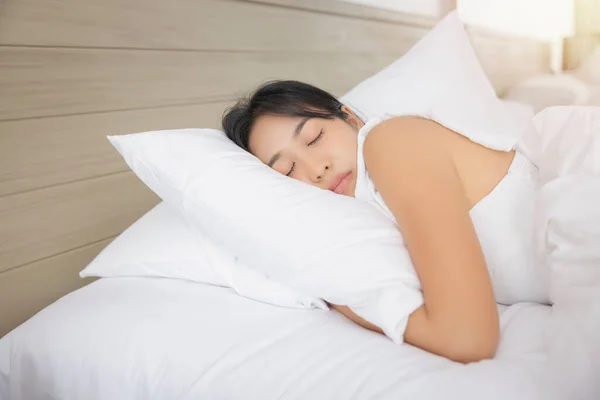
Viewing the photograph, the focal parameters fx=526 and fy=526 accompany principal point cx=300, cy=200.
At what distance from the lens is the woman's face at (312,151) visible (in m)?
1.01

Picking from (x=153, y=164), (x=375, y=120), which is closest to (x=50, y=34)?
(x=153, y=164)

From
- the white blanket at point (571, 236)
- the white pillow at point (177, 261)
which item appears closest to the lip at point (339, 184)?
the white pillow at point (177, 261)

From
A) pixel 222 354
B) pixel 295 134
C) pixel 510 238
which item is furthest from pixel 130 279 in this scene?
pixel 510 238

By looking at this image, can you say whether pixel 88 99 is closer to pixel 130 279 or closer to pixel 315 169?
pixel 130 279

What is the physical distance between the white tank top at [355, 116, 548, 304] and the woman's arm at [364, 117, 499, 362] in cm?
10

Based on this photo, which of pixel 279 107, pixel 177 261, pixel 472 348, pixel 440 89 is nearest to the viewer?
pixel 472 348

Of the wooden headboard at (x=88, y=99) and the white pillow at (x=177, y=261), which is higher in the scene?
the wooden headboard at (x=88, y=99)

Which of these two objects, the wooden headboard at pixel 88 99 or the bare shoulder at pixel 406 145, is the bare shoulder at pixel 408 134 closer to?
the bare shoulder at pixel 406 145

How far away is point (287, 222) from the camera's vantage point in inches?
31.4

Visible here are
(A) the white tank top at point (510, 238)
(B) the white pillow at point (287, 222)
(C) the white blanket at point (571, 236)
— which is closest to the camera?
(C) the white blanket at point (571, 236)

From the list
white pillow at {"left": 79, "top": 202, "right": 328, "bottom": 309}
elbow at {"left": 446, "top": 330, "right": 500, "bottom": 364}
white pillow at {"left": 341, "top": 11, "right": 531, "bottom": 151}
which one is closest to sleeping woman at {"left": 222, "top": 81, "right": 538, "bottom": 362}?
elbow at {"left": 446, "top": 330, "right": 500, "bottom": 364}

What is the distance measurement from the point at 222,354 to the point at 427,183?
38cm

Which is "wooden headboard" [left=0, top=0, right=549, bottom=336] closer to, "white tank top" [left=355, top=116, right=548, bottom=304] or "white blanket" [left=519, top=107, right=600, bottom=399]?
"white tank top" [left=355, top=116, right=548, bottom=304]

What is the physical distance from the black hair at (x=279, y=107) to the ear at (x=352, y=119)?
0.01m
